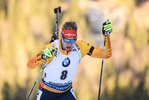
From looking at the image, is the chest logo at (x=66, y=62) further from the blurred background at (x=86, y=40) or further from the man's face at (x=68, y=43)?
the blurred background at (x=86, y=40)

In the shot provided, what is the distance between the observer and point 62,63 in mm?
2125

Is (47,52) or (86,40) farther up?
(47,52)

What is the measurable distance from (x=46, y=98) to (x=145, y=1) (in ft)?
9.32

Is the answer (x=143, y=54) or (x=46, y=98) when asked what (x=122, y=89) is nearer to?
(x=143, y=54)

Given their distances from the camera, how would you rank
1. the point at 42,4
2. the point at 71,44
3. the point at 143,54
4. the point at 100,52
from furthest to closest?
the point at 143,54, the point at 42,4, the point at 100,52, the point at 71,44

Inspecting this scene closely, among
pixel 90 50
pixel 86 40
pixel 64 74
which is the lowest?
pixel 64 74

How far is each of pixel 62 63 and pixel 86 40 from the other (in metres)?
1.87

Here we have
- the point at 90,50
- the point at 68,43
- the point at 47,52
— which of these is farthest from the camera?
the point at 90,50

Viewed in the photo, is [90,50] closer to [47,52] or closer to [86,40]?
[47,52]

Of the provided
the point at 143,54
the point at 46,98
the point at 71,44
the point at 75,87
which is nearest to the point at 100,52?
the point at 71,44

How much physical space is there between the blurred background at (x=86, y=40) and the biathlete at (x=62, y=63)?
5.53 feet

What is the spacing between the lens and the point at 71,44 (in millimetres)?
2090

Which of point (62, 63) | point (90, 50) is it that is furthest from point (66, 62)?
point (90, 50)

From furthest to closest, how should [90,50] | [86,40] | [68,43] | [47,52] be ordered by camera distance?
[86,40] < [90,50] < [68,43] < [47,52]
